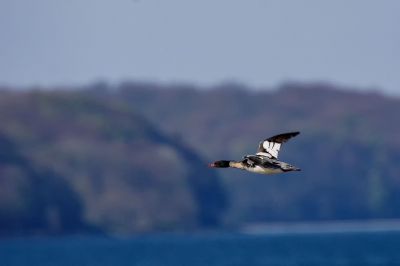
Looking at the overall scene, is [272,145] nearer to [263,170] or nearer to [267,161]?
[267,161]

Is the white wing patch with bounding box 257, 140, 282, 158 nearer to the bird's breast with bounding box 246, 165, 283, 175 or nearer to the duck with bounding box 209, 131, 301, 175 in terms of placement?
the duck with bounding box 209, 131, 301, 175

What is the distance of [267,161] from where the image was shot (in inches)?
1543

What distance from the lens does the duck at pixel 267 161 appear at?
38688mm

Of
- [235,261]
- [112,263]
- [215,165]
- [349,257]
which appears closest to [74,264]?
[112,263]

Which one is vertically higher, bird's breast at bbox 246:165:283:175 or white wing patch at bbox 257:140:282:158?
white wing patch at bbox 257:140:282:158

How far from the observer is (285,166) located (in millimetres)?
38188

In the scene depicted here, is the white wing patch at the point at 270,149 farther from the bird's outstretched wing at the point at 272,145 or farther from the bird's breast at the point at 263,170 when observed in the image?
the bird's breast at the point at 263,170

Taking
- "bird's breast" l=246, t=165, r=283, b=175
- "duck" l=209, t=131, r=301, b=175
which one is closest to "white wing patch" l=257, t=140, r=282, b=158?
"duck" l=209, t=131, r=301, b=175

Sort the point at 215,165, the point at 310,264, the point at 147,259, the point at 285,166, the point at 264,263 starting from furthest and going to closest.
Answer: the point at 147,259 < the point at 264,263 < the point at 310,264 < the point at 215,165 < the point at 285,166

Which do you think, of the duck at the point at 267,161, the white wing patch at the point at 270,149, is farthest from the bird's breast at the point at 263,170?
the white wing patch at the point at 270,149

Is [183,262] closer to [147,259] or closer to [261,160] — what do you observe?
[147,259]

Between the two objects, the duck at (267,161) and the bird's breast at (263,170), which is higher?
the duck at (267,161)

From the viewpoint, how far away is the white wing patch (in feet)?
131

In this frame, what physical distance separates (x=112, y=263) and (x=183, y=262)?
26.1 feet
